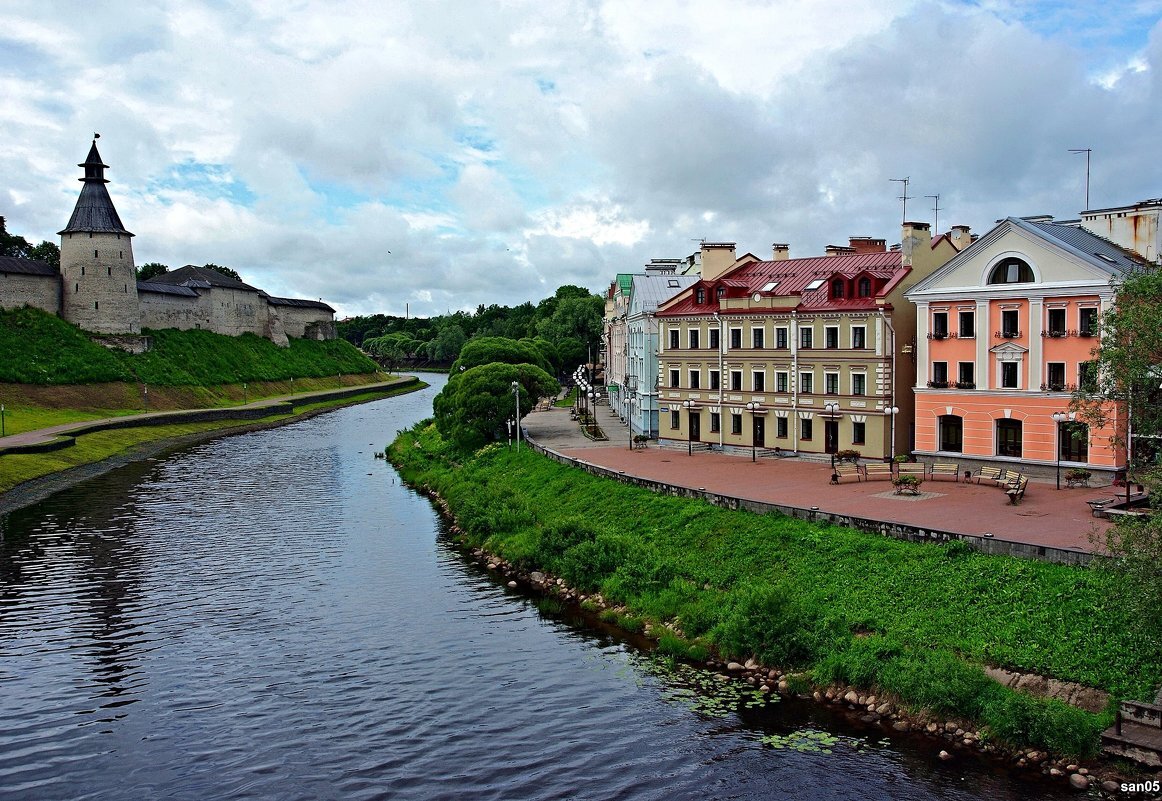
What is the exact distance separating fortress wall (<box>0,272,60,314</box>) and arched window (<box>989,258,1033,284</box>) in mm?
78496

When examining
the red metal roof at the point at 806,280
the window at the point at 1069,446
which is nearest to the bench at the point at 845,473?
the window at the point at 1069,446

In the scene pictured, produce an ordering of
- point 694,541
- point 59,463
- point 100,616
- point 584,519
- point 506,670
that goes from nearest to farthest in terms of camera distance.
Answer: point 506,670
point 100,616
point 694,541
point 584,519
point 59,463

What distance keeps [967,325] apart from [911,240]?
601 cm

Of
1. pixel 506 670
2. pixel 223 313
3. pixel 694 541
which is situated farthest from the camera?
pixel 223 313

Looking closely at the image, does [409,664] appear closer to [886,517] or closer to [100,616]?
[100,616]

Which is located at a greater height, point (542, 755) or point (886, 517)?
point (886, 517)

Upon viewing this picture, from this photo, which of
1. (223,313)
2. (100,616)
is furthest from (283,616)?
(223,313)

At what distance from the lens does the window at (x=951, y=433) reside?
35.9 meters

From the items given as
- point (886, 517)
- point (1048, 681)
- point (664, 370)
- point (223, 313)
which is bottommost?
point (1048, 681)

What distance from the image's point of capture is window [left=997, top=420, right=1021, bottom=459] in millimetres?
34031

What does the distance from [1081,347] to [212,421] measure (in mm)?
67221

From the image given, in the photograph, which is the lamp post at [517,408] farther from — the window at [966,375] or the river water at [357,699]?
the window at [966,375]

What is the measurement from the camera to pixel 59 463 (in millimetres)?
51812

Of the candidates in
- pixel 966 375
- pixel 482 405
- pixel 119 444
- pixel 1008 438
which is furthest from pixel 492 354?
pixel 1008 438
